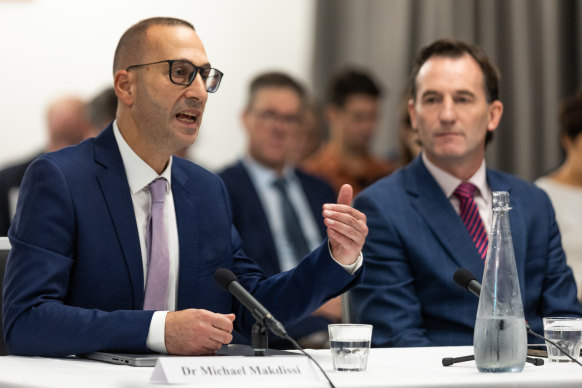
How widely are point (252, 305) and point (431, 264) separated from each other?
0.93 meters

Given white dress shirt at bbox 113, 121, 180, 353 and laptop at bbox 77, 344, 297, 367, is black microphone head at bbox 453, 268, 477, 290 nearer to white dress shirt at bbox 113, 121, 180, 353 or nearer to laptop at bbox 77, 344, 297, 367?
laptop at bbox 77, 344, 297, 367

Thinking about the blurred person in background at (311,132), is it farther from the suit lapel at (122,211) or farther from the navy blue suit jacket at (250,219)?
the suit lapel at (122,211)

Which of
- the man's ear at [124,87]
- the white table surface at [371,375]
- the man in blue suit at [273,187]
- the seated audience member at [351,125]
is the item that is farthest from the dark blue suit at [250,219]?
the white table surface at [371,375]

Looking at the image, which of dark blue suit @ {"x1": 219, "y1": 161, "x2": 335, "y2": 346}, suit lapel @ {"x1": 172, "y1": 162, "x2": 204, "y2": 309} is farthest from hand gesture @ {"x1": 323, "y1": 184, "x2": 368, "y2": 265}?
dark blue suit @ {"x1": 219, "y1": 161, "x2": 335, "y2": 346}

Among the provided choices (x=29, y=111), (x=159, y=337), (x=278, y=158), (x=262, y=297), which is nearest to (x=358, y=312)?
(x=262, y=297)

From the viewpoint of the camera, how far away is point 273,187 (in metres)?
4.12

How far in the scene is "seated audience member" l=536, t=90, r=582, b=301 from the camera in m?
3.59

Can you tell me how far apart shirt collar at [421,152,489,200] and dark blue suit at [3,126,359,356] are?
2.25 feet

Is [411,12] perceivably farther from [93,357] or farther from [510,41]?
[93,357]

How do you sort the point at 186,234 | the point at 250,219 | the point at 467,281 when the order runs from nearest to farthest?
the point at 467,281
the point at 186,234
the point at 250,219

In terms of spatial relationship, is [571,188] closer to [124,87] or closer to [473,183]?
[473,183]

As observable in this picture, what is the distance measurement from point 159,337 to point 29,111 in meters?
3.77

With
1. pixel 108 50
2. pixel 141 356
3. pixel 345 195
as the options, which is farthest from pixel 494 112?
pixel 108 50

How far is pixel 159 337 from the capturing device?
5.50 feet
